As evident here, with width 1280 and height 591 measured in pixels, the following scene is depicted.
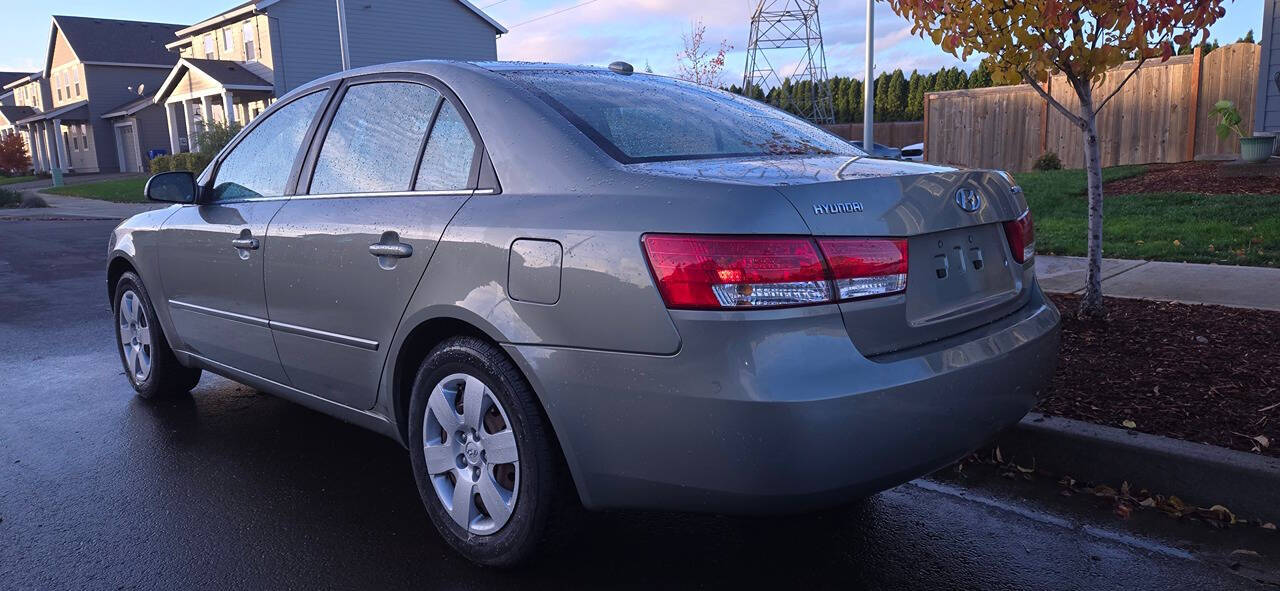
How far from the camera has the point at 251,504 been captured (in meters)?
3.76

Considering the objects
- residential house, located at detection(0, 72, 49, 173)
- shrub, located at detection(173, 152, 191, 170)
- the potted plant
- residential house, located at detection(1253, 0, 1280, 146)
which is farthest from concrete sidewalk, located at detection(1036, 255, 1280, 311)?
residential house, located at detection(0, 72, 49, 173)

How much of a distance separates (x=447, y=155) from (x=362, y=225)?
0.41 meters

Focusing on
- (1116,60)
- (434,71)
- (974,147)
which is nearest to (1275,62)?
(974,147)

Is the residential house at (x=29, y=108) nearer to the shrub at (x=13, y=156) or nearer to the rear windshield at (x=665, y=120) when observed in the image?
the shrub at (x=13, y=156)

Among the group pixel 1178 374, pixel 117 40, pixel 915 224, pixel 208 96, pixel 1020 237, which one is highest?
pixel 117 40

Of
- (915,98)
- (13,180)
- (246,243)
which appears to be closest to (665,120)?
(246,243)

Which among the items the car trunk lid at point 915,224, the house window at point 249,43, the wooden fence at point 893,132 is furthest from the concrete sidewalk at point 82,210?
the wooden fence at point 893,132

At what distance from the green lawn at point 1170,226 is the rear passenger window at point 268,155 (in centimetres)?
676

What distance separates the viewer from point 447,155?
10.8ft

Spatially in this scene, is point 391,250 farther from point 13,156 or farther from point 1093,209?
point 13,156

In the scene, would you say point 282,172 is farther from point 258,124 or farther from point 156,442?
point 156,442

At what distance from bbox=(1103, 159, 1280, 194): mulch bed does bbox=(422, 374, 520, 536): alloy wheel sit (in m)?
10.6

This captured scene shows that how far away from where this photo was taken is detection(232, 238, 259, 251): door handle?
3949 mm

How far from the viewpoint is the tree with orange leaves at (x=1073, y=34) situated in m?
4.97
